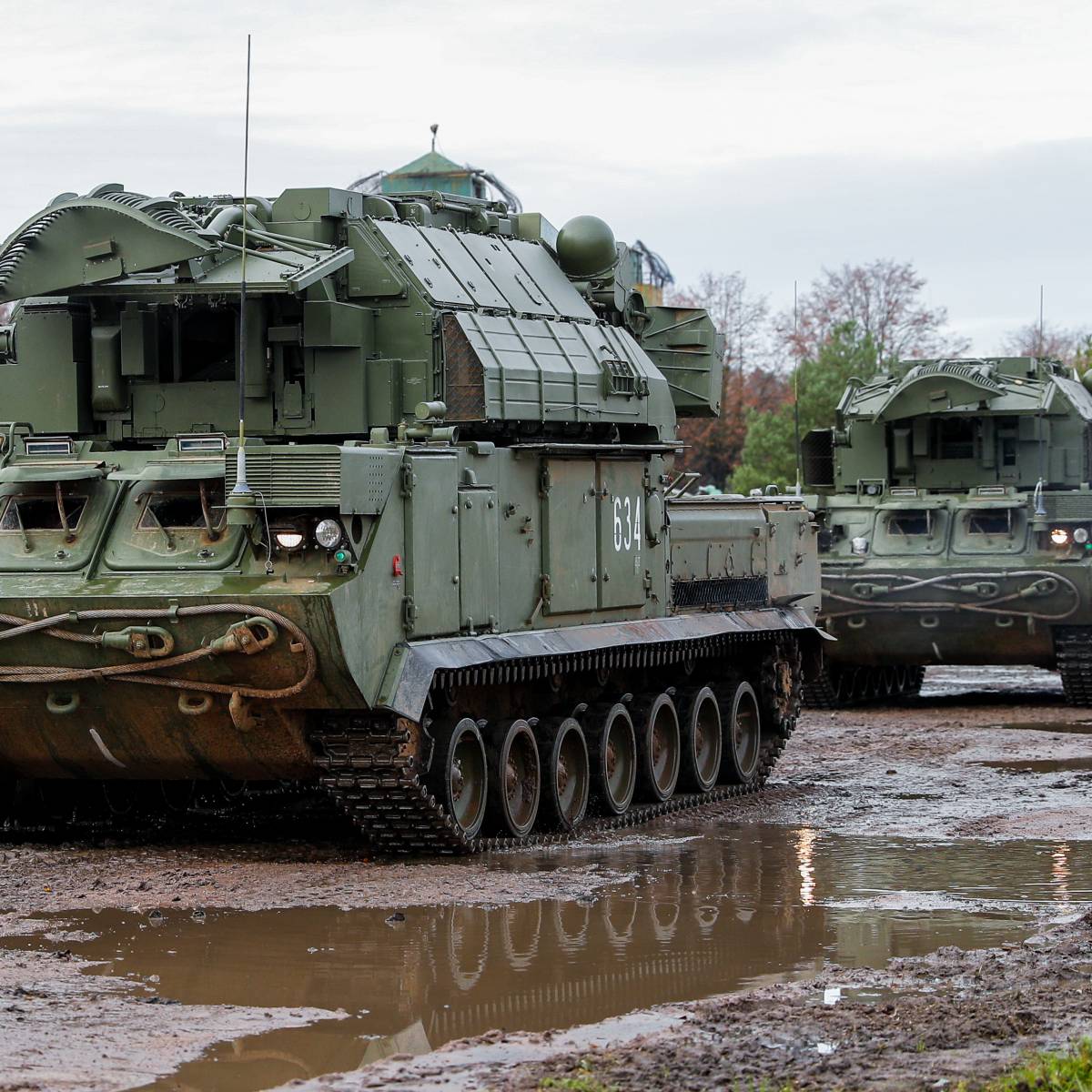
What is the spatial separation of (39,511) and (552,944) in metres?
4.20

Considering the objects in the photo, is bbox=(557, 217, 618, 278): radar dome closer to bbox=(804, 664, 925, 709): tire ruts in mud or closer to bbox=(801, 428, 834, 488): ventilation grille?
bbox=(804, 664, 925, 709): tire ruts in mud

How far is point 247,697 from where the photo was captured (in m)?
11.0

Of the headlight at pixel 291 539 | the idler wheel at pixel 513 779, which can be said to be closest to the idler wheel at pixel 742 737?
the idler wheel at pixel 513 779

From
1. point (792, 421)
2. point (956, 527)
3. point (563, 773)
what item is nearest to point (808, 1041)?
point (563, 773)

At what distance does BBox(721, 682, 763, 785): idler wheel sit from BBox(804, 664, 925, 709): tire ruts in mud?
6.02 meters

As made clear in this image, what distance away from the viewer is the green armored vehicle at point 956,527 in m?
22.0

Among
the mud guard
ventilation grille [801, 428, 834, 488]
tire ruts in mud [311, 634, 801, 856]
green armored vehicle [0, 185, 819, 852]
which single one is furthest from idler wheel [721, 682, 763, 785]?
ventilation grille [801, 428, 834, 488]

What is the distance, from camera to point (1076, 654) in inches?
868

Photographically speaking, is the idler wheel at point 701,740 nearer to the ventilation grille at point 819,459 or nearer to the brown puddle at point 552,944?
the brown puddle at point 552,944

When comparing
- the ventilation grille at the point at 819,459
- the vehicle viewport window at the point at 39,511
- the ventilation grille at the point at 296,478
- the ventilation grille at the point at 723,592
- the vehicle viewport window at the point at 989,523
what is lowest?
the ventilation grille at the point at 723,592

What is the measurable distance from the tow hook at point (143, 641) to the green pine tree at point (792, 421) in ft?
112

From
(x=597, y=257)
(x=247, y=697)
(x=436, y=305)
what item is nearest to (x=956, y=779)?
(x=597, y=257)

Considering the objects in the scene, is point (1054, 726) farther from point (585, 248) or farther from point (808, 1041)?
point (808, 1041)

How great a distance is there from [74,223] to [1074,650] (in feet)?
41.1
